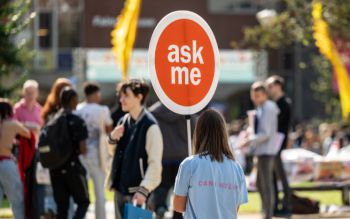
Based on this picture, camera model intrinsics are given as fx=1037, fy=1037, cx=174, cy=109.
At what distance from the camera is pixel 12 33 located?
16406mm

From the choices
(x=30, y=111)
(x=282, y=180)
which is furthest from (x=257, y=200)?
(x=30, y=111)

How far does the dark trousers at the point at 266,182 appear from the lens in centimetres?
1349

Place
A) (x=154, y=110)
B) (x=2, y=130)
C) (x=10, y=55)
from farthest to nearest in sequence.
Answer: (x=10, y=55) → (x=154, y=110) → (x=2, y=130)

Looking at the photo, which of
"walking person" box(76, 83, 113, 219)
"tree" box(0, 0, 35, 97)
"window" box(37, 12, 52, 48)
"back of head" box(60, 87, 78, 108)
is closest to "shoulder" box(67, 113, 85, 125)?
"back of head" box(60, 87, 78, 108)

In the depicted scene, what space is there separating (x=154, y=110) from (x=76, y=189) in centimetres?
200

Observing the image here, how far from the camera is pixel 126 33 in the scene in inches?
814

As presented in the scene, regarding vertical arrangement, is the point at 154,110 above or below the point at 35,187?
above

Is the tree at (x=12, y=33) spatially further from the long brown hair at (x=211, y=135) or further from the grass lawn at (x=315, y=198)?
the long brown hair at (x=211, y=135)

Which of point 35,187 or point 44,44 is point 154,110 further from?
point 44,44

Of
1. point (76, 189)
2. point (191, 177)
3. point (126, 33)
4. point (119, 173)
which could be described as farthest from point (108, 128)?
point (126, 33)

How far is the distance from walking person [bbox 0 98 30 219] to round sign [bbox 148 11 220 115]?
3.68m

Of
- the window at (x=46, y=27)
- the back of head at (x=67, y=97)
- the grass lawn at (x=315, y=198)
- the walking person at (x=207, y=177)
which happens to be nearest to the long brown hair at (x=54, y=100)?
the back of head at (x=67, y=97)

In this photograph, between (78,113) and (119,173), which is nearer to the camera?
(119,173)

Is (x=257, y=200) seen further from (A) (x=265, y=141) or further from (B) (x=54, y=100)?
(B) (x=54, y=100)
